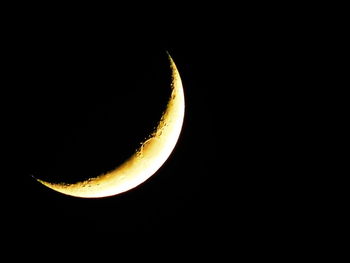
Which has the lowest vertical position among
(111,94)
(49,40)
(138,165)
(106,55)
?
(138,165)

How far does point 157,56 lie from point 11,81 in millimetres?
650

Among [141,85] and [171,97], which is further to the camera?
[171,97]

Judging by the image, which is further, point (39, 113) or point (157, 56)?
point (157, 56)

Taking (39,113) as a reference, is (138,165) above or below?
below

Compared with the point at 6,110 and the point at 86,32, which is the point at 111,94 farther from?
the point at 6,110

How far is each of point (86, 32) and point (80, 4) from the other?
13cm

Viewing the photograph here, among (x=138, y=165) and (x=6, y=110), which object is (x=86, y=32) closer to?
(x=6, y=110)

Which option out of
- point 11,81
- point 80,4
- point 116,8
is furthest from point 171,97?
point 11,81

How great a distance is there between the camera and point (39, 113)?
128 centimetres

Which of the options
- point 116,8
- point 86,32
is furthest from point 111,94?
point 116,8

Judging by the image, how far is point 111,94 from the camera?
1282mm

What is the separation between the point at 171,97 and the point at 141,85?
232mm

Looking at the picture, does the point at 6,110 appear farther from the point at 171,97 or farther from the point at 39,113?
the point at 171,97

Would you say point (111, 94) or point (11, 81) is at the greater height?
point (11, 81)
